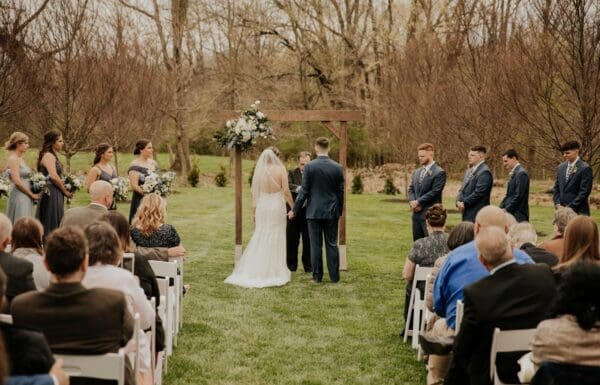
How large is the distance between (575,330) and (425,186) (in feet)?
21.5

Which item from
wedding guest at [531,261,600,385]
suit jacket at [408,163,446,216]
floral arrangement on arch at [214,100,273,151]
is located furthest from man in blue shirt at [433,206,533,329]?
floral arrangement on arch at [214,100,273,151]

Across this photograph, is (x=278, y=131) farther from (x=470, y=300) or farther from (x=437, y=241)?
(x=470, y=300)

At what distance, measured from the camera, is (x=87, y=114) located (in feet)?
62.8

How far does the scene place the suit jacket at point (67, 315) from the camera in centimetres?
351

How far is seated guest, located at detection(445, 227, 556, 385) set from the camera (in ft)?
13.0

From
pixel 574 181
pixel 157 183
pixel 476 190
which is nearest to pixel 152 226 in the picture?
pixel 157 183

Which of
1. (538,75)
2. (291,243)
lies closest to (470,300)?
(291,243)

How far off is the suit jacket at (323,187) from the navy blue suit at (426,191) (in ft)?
4.25

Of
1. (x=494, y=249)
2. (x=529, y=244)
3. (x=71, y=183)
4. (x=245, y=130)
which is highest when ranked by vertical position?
(x=245, y=130)

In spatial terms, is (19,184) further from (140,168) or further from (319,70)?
(319,70)

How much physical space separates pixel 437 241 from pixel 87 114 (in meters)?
15.0

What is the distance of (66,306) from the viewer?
3.51m

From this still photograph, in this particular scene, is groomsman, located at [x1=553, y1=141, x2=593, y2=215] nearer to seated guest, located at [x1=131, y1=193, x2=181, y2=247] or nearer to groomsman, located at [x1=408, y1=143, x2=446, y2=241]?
groomsman, located at [x1=408, y1=143, x2=446, y2=241]

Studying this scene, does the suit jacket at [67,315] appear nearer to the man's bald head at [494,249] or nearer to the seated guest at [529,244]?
the man's bald head at [494,249]
